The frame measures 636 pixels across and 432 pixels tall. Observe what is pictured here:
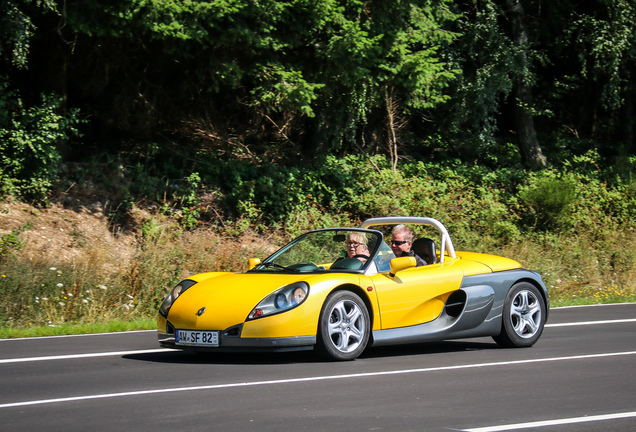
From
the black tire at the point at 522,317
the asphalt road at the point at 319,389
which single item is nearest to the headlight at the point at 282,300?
the asphalt road at the point at 319,389

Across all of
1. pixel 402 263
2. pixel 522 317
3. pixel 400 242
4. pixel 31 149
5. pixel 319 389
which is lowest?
pixel 319 389

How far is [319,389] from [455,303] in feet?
9.71

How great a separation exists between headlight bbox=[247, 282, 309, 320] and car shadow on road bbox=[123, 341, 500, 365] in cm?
65

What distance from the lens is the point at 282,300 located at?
7758mm

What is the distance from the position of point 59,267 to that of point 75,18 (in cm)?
522

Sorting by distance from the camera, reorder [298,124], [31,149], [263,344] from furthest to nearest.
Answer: [298,124] → [31,149] → [263,344]

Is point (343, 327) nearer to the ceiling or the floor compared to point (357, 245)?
nearer to the floor

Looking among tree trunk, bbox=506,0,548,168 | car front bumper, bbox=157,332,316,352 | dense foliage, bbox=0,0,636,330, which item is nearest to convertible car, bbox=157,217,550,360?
car front bumper, bbox=157,332,316,352

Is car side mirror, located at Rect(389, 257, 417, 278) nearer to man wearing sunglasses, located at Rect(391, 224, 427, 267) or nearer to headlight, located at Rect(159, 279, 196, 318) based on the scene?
man wearing sunglasses, located at Rect(391, 224, 427, 267)

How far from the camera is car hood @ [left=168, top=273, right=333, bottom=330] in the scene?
7727 millimetres

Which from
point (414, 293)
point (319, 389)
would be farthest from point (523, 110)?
point (319, 389)

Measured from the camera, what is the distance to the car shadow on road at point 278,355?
8.16m

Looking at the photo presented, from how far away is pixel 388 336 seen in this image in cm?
838

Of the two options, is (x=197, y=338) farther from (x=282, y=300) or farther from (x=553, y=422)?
(x=553, y=422)
